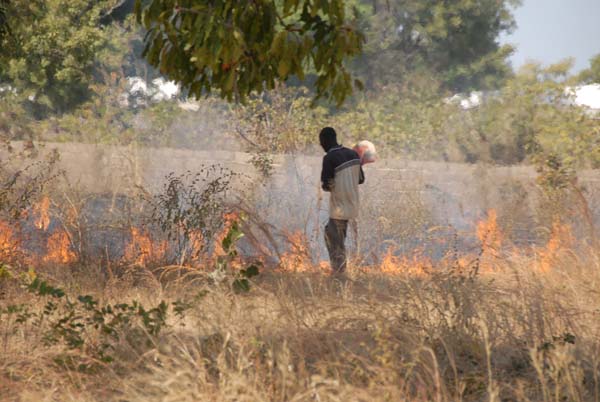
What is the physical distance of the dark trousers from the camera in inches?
353

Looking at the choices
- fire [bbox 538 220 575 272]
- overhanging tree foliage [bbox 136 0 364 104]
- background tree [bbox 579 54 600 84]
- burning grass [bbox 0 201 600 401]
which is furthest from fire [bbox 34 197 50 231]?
background tree [bbox 579 54 600 84]

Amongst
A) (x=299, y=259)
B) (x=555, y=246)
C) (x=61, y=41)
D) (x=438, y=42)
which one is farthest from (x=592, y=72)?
(x=299, y=259)

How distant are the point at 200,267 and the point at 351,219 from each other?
171 centimetres

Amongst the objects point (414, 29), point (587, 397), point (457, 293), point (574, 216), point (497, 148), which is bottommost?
point (587, 397)

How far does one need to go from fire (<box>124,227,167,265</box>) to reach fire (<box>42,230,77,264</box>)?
22.7 inches

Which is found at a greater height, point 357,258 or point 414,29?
point 414,29

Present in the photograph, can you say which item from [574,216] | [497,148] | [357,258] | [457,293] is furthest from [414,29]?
Result: [457,293]

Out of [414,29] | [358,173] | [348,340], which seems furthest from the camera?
[414,29]

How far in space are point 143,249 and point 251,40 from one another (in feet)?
14.7

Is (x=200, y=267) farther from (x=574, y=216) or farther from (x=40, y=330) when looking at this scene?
(x=574, y=216)

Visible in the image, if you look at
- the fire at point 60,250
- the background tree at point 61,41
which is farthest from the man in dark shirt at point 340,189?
the background tree at point 61,41

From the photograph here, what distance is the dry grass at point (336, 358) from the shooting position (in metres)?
4.28

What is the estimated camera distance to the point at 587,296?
6785 mm

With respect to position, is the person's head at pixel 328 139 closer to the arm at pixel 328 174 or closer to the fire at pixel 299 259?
the arm at pixel 328 174
